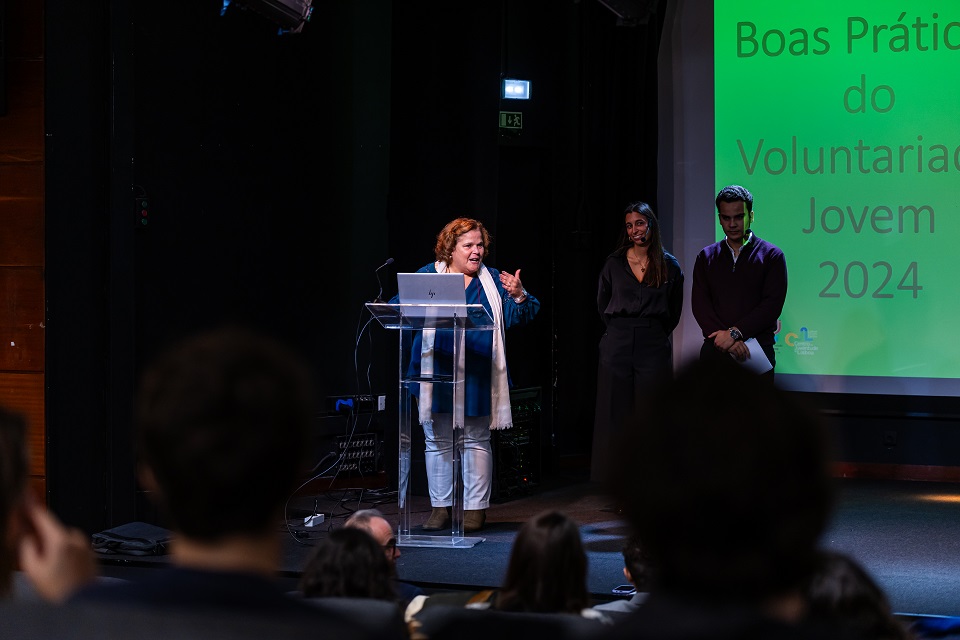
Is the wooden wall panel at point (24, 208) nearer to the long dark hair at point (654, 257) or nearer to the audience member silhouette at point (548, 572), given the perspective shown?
the long dark hair at point (654, 257)

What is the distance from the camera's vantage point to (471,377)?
548cm

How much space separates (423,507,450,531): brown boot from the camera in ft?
18.1

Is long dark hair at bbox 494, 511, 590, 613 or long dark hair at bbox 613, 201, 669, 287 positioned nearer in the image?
long dark hair at bbox 494, 511, 590, 613

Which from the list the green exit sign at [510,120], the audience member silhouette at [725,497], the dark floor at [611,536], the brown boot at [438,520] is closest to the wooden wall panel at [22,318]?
the dark floor at [611,536]

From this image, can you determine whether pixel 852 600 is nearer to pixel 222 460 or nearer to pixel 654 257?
pixel 222 460

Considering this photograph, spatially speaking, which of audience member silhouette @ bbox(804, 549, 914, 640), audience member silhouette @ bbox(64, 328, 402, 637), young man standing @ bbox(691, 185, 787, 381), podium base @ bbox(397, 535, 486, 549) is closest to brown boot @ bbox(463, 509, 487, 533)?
podium base @ bbox(397, 535, 486, 549)

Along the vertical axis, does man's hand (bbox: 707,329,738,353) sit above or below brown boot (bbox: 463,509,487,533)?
above

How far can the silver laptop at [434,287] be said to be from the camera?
497cm

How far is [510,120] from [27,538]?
5.84 metres

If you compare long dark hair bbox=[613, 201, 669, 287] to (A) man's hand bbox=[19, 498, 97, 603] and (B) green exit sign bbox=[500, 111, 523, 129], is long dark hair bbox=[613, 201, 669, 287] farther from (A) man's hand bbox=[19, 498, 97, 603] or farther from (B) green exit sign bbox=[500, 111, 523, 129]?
(A) man's hand bbox=[19, 498, 97, 603]

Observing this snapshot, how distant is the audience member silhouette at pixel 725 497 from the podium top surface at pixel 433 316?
3.93 m

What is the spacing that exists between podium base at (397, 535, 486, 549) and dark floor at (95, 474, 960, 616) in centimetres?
6

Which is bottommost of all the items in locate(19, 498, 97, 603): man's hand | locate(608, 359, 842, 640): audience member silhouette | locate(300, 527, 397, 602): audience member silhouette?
locate(300, 527, 397, 602): audience member silhouette

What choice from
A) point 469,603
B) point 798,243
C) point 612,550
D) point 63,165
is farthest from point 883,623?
point 798,243
